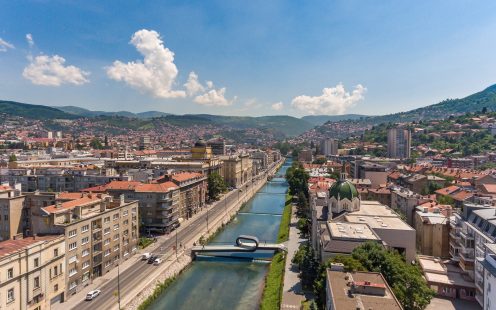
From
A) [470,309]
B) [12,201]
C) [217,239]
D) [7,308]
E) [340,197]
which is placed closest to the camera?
[7,308]

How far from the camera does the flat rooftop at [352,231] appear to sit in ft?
117

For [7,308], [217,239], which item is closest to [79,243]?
[7,308]

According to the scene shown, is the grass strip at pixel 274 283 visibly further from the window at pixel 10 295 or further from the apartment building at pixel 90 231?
the window at pixel 10 295

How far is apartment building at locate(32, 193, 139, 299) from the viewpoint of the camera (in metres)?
35.8

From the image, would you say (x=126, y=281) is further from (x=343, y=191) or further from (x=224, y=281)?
(x=343, y=191)

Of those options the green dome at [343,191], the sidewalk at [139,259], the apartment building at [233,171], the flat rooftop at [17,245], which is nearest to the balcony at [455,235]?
the green dome at [343,191]

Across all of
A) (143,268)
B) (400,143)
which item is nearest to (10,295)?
(143,268)

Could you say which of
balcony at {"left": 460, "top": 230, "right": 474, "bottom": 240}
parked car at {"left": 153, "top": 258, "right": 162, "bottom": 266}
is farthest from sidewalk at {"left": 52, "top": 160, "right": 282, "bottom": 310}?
balcony at {"left": 460, "top": 230, "right": 474, "bottom": 240}

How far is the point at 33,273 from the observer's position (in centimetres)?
3034

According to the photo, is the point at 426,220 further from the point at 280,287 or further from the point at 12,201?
the point at 12,201

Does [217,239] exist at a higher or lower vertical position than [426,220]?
lower

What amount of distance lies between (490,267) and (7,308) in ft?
113

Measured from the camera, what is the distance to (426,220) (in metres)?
47.8

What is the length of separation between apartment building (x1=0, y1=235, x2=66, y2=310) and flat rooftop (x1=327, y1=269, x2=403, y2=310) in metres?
23.4
